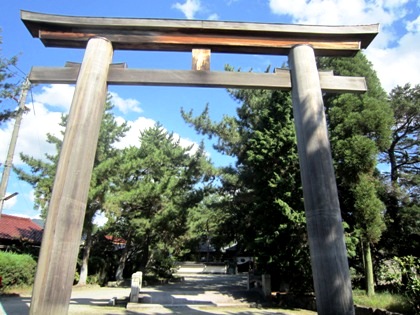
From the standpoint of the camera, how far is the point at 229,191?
61.3 feet

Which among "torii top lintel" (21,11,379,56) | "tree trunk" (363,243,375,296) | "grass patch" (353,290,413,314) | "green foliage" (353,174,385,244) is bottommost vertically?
"grass patch" (353,290,413,314)

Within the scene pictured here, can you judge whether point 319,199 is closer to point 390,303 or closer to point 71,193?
point 71,193

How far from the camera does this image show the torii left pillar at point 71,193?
3797mm

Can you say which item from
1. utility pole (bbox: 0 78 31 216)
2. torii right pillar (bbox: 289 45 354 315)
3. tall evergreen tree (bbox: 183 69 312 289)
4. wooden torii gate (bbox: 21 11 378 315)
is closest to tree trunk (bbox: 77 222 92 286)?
utility pole (bbox: 0 78 31 216)

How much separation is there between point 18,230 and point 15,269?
25.3 feet

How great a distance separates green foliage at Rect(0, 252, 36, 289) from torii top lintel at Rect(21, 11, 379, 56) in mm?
14503

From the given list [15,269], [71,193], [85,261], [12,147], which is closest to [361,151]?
[71,193]

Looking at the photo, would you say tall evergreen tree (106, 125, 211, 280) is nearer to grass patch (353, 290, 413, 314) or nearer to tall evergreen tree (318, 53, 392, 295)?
tall evergreen tree (318, 53, 392, 295)

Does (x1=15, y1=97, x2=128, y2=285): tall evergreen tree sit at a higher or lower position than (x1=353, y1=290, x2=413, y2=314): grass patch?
higher

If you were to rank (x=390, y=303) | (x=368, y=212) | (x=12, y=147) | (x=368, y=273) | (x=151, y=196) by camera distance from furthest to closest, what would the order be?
(x=151, y=196) < (x=368, y=212) < (x=368, y=273) < (x=12, y=147) < (x=390, y=303)

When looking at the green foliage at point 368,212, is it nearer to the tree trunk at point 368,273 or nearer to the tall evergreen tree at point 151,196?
the tree trunk at point 368,273

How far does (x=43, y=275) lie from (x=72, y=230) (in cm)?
59

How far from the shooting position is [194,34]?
5297 mm

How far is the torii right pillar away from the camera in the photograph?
12.9 ft
